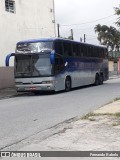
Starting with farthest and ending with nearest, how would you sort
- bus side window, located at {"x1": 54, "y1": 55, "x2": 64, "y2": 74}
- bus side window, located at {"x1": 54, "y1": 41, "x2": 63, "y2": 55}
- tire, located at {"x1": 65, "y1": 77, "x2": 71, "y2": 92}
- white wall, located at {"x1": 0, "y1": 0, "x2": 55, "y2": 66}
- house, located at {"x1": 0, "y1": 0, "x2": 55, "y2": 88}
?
white wall, located at {"x1": 0, "y1": 0, "x2": 55, "y2": 66} → house, located at {"x1": 0, "y1": 0, "x2": 55, "y2": 88} → tire, located at {"x1": 65, "y1": 77, "x2": 71, "y2": 92} → bus side window, located at {"x1": 54, "y1": 41, "x2": 63, "y2": 55} → bus side window, located at {"x1": 54, "y1": 55, "x2": 64, "y2": 74}

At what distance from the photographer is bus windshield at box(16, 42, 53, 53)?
2442 cm

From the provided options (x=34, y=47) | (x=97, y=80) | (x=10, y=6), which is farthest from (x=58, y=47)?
(x=10, y=6)

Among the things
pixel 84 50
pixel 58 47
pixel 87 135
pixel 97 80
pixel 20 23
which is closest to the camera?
pixel 87 135

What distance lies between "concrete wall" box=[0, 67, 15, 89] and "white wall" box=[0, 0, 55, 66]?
678 mm

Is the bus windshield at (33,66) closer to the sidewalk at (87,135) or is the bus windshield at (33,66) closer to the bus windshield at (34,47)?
the bus windshield at (34,47)

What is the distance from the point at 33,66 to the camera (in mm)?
24219

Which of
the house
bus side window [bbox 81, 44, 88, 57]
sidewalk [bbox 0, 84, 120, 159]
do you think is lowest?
sidewalk [bbox 0, 84, 120, 159]

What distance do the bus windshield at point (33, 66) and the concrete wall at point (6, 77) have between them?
237 inches

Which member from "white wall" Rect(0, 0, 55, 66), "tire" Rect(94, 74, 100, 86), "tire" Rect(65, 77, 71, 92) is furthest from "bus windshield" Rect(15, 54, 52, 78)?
"tire" Rect(94, 74, 100, 86)

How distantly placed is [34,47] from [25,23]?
33.1ft

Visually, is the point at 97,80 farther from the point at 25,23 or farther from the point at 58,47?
the point at 58,47

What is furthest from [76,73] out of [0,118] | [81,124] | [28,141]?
[28,141]

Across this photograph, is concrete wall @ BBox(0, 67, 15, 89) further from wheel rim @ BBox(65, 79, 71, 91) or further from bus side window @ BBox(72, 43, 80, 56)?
wheel rim @ BBox(65, 79, 71, 91)

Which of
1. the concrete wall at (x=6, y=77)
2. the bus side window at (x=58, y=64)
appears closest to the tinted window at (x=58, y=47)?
the bus side window at (x=58, y=64)
